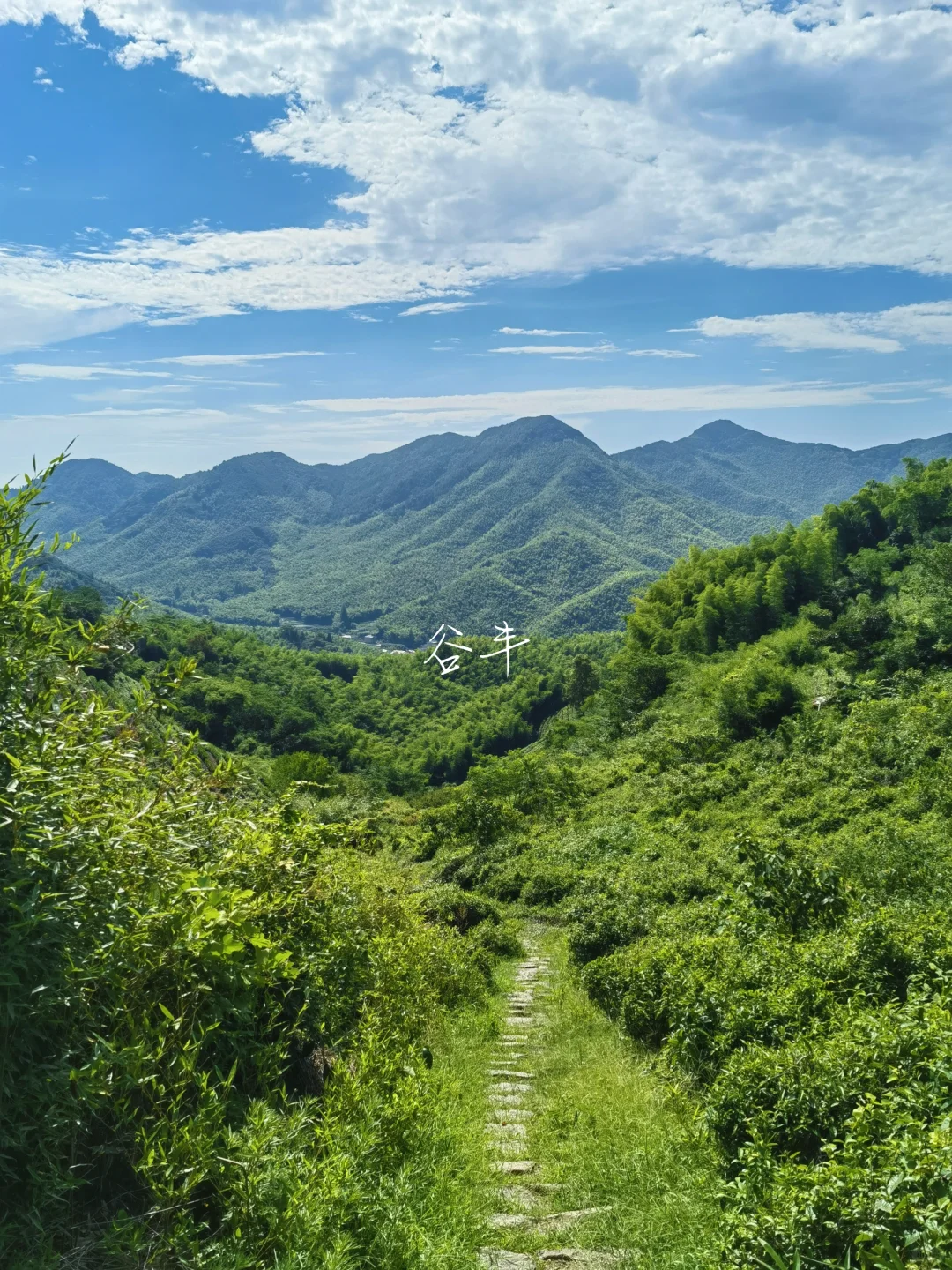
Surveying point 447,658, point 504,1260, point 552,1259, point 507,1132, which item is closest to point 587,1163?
point 507,1132

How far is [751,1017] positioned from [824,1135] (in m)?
1.39

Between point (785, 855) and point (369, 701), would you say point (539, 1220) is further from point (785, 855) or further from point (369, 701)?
point (369, 701)

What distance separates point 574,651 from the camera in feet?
321

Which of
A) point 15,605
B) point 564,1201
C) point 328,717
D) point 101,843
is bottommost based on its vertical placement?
point 328,717

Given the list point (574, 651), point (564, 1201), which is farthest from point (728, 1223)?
point (574, 651)

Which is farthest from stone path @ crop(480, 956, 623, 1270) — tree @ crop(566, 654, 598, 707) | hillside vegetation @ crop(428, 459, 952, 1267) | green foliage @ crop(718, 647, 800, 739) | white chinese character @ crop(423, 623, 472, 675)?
tree @ crop(566, 654, 598, 707)

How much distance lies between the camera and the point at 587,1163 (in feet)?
16.8

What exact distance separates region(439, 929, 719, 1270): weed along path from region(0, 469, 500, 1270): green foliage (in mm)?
532

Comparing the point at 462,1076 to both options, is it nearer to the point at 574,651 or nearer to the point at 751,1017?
the point at 751,1017

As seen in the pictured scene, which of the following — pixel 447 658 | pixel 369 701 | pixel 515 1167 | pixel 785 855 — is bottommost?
pixel 369 701

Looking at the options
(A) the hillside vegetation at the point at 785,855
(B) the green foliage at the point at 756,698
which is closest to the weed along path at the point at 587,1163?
(A) the hillside vegetation at the point at 785,855

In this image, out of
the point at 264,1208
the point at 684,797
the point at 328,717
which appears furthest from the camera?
the point at 328,717

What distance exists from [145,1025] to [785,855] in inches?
343

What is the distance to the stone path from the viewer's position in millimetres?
4082
